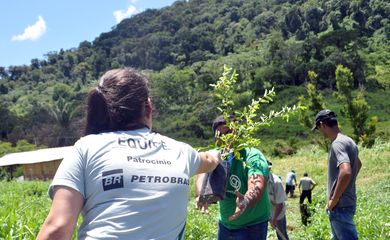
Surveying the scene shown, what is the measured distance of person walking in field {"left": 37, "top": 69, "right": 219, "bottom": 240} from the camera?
176 cm

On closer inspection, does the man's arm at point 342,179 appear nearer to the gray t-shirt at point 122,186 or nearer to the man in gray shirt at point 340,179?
the man in gray shirt at point 340,179

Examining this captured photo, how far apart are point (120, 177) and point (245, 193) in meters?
1.92

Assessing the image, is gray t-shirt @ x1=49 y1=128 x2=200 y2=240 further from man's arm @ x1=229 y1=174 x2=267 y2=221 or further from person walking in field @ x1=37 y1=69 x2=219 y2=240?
man's arm @ x1=229 y1=174 x2=267 y2=221

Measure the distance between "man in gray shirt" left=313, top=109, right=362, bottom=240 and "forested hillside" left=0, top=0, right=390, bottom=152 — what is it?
2.53m

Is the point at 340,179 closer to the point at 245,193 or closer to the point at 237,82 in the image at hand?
the point at 245,193

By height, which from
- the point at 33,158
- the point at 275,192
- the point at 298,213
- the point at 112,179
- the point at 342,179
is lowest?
the point at 298,213

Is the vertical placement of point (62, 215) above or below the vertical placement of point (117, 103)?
below

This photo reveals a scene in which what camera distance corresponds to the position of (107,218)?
70.7 inches

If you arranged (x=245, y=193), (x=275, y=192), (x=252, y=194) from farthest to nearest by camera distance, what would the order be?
(x=275, y=192)
(x=245, y=193)
(x=252, y=194)

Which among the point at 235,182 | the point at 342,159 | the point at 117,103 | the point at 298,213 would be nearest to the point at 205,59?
the point at 298,213

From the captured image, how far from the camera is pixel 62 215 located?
Result: 1706 millimetres

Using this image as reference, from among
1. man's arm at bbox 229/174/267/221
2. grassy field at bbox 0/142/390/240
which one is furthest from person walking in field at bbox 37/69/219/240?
grassy field at bbox 0/142/390/240

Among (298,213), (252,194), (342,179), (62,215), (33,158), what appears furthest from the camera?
(33,158)

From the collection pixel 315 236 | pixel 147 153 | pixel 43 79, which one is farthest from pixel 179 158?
pixel 43 79
